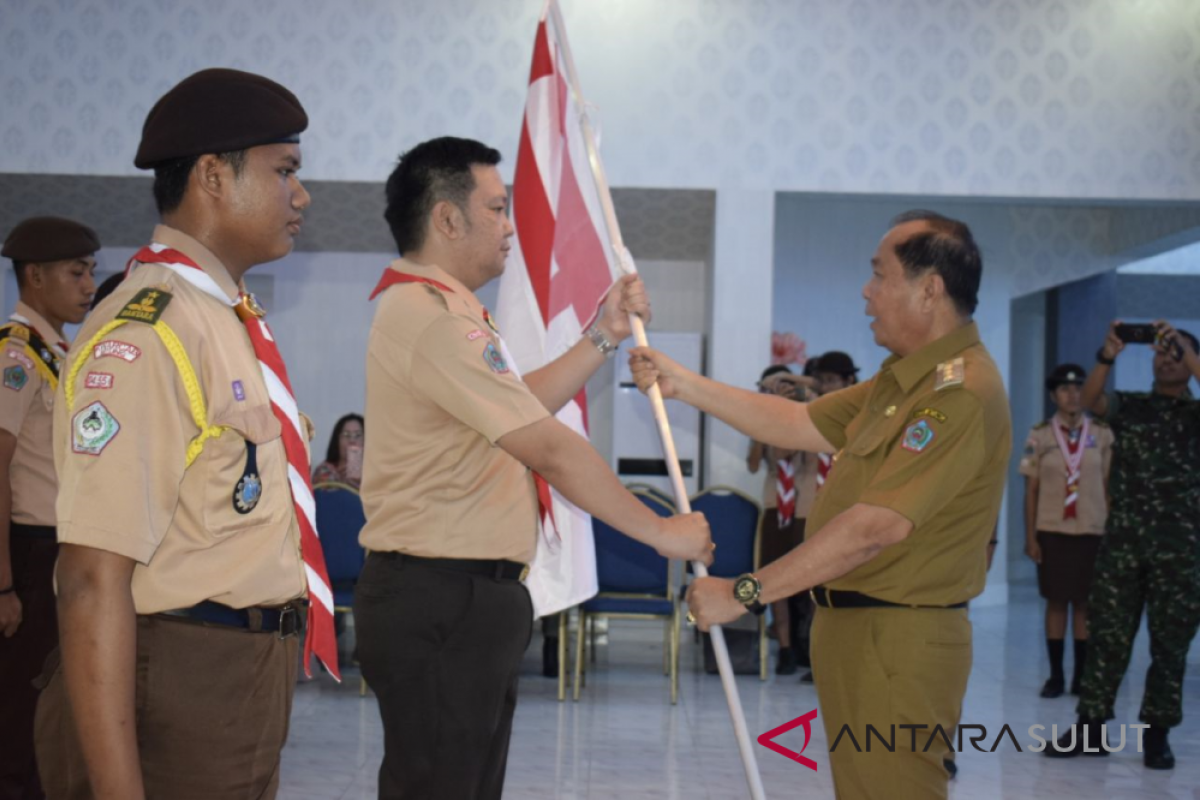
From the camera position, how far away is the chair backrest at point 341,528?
20.7 feet

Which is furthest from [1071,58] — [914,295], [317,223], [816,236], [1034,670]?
[914,295]

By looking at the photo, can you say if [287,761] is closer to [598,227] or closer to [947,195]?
[598,227]

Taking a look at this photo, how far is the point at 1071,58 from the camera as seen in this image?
25.0 ft

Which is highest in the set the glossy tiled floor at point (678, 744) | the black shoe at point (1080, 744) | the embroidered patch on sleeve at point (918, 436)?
the embroidered patch on sleeve at point (918, 436)

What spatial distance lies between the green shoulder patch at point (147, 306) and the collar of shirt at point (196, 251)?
0.12 meters

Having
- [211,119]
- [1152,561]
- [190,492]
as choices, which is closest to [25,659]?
[190,492]

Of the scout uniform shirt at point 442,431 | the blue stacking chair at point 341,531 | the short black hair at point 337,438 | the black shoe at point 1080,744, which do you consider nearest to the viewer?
the scout uniform shirt at point 442,431

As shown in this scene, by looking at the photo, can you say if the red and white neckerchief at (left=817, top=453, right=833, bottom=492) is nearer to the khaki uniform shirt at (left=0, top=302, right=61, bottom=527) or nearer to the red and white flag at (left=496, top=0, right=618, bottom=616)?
the red and white flag at (left=496, top=0, right=618, bottom=616)

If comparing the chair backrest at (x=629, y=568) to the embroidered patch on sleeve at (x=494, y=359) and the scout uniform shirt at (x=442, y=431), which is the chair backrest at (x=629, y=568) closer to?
the scout uniform shirt at (x=442, y=431)

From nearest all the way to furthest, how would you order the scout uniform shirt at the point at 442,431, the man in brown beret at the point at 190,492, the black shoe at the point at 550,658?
the man in brown beret at the point at 190,492 < the scout uniform shirt at the point at 442,431 < the black shoe at the point at 550,658

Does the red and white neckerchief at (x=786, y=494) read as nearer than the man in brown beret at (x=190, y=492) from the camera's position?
No

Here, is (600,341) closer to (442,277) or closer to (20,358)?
(442,277)

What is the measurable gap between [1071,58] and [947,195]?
1.20 m

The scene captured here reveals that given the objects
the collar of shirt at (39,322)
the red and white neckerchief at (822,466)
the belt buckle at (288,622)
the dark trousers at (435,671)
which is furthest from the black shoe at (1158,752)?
the collar of shirt at (39,322)
